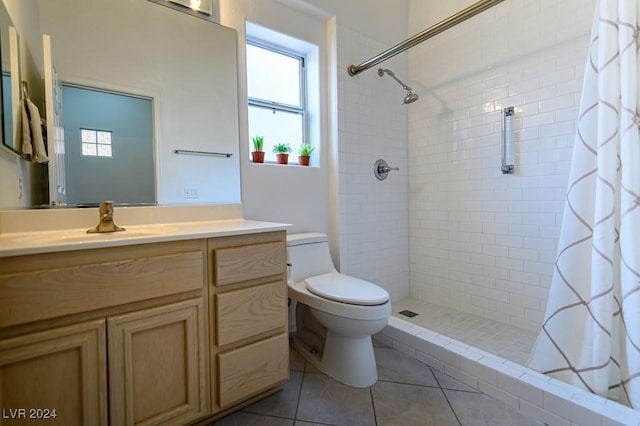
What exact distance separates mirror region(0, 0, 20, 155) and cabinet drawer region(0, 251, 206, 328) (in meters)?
0.56

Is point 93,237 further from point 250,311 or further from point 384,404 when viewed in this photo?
point 384,404

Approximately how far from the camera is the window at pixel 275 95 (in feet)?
7.06

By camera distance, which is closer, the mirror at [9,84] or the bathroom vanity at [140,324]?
the bathroom vanity at [140,324]

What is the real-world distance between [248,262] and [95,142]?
3.08 feet

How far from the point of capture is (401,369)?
1713 mm

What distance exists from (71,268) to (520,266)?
2430mm

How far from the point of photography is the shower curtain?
1.27 m

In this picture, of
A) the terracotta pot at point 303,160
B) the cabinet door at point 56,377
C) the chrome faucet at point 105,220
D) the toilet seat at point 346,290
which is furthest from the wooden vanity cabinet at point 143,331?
the terracotta pot at point 303,160

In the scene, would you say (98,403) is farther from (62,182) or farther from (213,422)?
(62,182)

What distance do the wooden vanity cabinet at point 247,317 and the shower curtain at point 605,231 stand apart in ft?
4.22

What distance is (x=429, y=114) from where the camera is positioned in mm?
2619

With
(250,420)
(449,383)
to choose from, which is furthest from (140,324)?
(449,383)

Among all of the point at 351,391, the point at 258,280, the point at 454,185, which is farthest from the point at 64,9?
the point at 454,185

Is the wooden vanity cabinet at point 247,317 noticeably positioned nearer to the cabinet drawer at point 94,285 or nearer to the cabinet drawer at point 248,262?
the cabinet drawer at point 248,262
